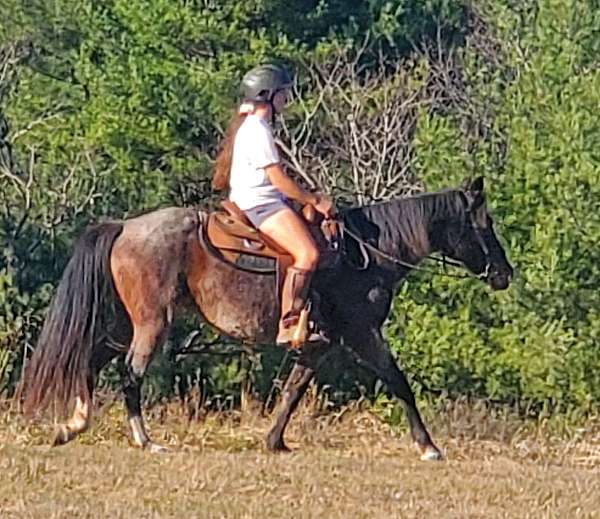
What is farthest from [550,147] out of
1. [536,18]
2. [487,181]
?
[536,18]

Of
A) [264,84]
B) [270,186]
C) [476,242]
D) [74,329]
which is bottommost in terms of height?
[74,329]

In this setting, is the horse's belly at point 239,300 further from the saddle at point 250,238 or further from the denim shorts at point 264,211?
the denim shorts at point 264,211

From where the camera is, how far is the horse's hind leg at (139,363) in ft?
30.7

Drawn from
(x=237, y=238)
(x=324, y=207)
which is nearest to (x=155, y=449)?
(x=237, y=238)

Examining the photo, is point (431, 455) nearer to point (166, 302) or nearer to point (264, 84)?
point (166, 302)

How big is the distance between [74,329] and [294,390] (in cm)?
153

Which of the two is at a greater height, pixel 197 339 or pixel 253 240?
pixel 253 240

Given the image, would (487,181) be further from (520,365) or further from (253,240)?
(253,240)

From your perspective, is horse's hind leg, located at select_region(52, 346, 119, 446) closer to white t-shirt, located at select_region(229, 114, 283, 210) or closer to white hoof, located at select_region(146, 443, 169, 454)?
white hoof, located at select_region(146, 443, 169, 454)

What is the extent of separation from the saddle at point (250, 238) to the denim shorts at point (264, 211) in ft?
0.24

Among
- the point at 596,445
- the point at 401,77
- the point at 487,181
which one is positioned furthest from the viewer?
the point at 401,77

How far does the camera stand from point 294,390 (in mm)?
9859

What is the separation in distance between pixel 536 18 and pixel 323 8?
123 inches

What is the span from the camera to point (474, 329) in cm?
1343
